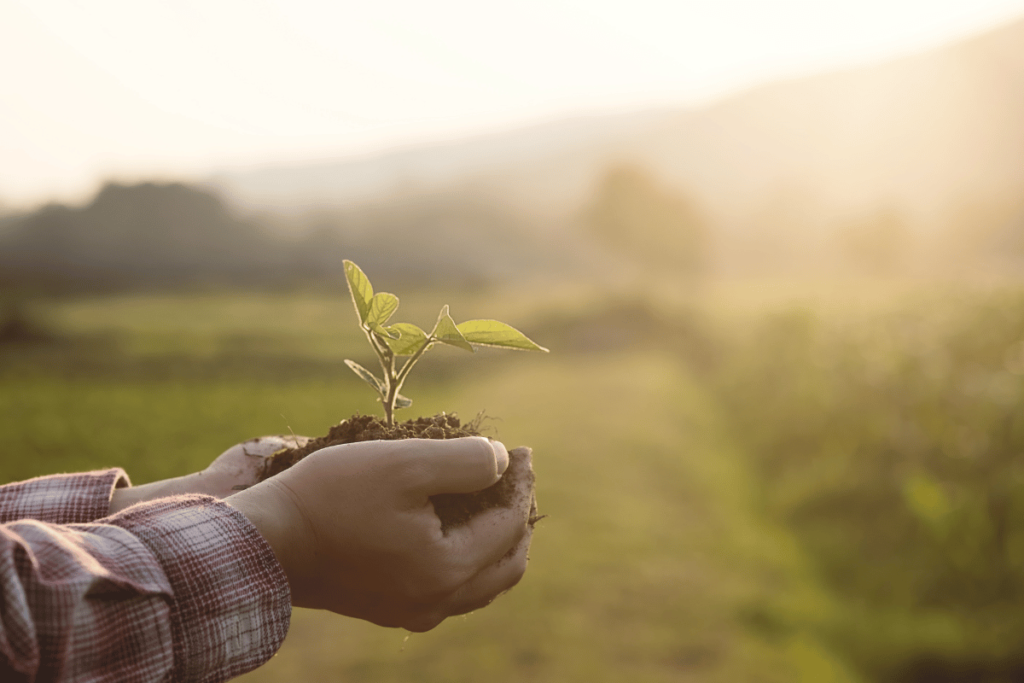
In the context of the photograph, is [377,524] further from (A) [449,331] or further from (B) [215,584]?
(A) [449,331]

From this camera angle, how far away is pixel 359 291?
1.77 m

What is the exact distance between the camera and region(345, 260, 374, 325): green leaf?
1.77m

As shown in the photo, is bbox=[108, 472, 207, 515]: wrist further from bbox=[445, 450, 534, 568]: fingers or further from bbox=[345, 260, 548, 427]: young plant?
bbox=[445, 450, 534, 568]: fingers

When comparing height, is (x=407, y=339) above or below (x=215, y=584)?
above

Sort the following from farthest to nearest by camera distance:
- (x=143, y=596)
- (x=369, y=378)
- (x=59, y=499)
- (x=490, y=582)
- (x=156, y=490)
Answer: (x=369, y=378) → (x=156, y=490) → (x=490, y=582) → (x=59, y=499) → (x=143, y=596)

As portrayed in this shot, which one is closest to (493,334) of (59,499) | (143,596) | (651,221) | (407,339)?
(407,339)

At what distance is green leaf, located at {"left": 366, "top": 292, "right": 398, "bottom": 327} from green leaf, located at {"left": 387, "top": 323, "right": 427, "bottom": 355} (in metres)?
0.04

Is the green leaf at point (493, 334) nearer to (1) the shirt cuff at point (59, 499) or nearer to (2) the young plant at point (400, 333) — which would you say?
(2) the young plant at point (400, 333)

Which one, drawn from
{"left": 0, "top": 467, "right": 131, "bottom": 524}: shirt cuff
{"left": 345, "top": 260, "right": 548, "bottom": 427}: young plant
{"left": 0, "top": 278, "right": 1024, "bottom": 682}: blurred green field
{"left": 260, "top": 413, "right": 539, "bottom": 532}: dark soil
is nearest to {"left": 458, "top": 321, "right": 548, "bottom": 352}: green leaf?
{"left": 345, "top": 260, "right": 548, "bottom": 427}: young plant

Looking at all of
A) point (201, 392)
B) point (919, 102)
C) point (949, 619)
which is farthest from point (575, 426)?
point (919, 102)

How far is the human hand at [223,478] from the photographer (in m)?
1.75

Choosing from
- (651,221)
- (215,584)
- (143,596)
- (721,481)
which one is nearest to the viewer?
(143,596)

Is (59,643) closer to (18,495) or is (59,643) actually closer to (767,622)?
(18,495)

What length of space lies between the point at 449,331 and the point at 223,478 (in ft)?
2.70
